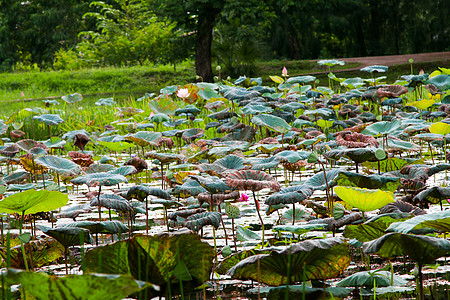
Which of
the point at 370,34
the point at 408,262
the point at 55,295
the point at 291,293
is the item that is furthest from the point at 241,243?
the point at 370,34

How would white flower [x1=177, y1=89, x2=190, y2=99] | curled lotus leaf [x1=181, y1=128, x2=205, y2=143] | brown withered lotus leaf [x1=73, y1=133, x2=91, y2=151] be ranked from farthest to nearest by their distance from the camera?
white flower [x1=177, y1=89, x2=190, y2=99], curled lotus leaf [x1=181, y1=128, x2=205, y2=143], brown withered lotus leaf [x1=73, y1=133, x2=91, y2=151]

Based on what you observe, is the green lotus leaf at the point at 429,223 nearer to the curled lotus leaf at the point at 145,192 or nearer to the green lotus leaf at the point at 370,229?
the green lotus leaf at the point at 370,229

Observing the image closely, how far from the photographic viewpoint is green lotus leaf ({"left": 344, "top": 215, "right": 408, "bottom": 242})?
40.1 inches

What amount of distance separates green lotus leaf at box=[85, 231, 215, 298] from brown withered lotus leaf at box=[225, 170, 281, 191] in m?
0.44

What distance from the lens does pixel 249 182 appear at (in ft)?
4.27

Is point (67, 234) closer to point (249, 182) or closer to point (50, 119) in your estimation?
point (249, 182)

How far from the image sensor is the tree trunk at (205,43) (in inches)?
336

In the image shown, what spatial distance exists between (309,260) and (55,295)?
49 cm

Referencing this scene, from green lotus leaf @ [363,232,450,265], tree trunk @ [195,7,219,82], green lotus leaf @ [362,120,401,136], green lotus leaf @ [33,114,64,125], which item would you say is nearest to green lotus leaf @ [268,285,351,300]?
green lotus leaf @ [363,232,450,265]

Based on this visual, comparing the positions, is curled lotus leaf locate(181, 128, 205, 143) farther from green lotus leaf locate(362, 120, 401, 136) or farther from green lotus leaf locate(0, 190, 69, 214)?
green lotus leaf locate(0, 190, 69, 214)

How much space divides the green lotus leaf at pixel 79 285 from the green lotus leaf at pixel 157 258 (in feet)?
0.71

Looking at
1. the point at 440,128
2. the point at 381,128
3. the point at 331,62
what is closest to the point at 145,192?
the point at 381,128

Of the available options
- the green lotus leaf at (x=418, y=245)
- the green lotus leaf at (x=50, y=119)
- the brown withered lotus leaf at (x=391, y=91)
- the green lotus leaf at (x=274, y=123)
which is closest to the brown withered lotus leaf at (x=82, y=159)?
the green lotus leaf at (x=50, y=119)

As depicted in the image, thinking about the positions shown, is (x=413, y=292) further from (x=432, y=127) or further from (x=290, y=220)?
(x=432, y=127)
